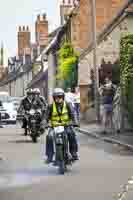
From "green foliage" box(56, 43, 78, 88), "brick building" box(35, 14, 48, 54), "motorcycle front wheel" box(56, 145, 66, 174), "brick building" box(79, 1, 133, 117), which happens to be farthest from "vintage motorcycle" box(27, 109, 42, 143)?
"brick building" box(35, 14, 48, 54)

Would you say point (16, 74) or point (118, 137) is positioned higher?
point (16, 74)

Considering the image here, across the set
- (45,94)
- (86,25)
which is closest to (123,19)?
(86,25)

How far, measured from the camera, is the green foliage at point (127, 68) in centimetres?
2328

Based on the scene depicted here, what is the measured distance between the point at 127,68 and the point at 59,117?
982 cm

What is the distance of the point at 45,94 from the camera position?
7900 cm

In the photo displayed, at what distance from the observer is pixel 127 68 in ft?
80.3

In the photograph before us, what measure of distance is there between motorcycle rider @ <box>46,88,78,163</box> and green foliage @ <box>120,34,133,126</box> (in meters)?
8.03

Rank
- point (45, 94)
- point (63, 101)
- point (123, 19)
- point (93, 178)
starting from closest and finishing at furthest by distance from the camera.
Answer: point (93, 178), point (63, 101), point (123, 19), point (45, 94)

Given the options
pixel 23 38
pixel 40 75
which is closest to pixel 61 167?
pixel 40 75

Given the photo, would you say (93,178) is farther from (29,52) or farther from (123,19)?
(29,52)

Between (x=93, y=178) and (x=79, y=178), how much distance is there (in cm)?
28

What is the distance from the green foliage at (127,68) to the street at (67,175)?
2.48 meters

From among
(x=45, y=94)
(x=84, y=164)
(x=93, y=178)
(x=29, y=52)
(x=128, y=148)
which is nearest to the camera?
(x=93, y=178)

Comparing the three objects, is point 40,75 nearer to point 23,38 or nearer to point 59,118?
point 23,38
